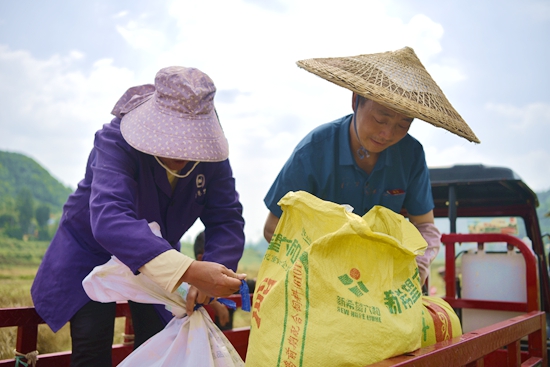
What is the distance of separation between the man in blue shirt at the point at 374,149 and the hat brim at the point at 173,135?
18.5 inches

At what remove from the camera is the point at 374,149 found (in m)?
1.98

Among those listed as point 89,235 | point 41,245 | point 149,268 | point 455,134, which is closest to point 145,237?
point 149,268

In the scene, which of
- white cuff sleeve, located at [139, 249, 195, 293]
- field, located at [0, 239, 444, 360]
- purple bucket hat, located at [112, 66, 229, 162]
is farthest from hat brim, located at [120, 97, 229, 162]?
field, located at [0, 239, 444, 360]

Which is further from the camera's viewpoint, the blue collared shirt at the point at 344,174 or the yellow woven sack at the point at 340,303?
the blue collared shirt at the point at 344,174

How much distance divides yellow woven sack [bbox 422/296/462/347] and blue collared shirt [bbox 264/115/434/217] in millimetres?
530

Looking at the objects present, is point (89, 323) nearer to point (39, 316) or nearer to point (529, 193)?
point (39, 316)

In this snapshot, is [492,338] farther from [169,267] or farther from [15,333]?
[15,333]

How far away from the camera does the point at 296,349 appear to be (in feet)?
3.89

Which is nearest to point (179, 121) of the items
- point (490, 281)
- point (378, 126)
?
point (378, 126)

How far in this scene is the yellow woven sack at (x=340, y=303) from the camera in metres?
1.16

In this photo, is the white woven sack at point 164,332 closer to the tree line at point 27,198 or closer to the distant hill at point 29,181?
the tree line at point 27,198

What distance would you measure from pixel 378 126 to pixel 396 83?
7.7 inches

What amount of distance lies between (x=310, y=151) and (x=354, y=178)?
0.75ft

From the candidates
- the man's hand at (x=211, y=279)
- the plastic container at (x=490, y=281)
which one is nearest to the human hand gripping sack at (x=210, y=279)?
the man's hand at (x=211, y=279)
